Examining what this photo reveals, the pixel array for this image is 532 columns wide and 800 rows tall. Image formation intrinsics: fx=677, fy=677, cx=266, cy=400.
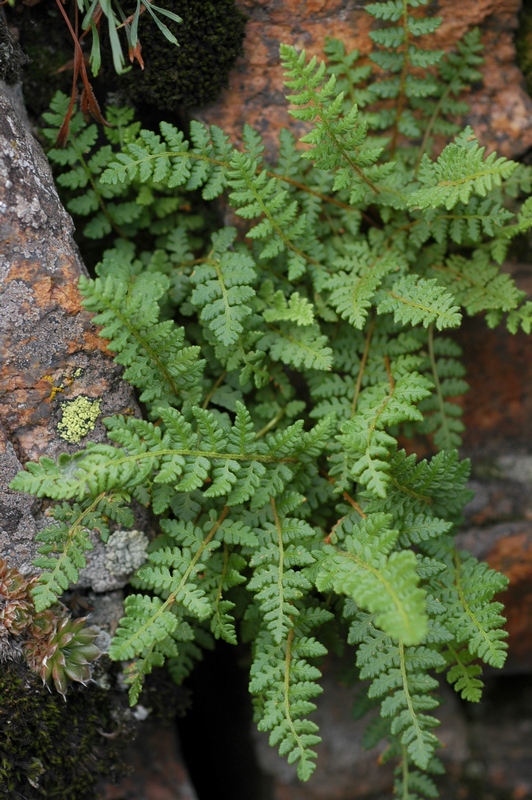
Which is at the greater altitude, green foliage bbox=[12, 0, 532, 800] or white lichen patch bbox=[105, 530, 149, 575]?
green foliage bbox=[12, 0, 532, 800]

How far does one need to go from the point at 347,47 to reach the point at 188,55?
83cm

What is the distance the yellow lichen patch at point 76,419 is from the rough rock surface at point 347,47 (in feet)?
5.01

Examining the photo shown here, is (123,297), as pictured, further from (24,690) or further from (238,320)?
(24,690)

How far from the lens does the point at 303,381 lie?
363 cm

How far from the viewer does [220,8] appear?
314 cm

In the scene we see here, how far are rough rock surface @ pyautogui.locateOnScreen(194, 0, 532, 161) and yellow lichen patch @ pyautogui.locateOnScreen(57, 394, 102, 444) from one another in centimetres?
153

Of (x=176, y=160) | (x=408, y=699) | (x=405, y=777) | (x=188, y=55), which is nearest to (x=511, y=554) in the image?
(x=405, y=777)

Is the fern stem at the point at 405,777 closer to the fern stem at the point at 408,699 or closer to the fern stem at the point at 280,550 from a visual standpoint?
the fern stem at the point at 408,699

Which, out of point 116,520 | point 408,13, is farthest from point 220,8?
point 116,520

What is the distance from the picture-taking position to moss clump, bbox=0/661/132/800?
2812 mm

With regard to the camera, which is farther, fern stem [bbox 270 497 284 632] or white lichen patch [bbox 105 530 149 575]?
white lichen patch [bbox 105 530 149 575]

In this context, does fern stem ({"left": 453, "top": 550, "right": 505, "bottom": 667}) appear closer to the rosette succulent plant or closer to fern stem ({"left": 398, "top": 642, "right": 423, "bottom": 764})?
fern stem ({"left": 398, "top": 642, "right": 423, "bottom": 764})

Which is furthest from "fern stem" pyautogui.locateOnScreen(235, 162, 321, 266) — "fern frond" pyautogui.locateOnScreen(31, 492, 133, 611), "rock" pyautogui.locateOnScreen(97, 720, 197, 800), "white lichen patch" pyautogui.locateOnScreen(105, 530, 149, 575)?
"rock" pyautogui.locateOnScreen(97, 720, 197, 800)

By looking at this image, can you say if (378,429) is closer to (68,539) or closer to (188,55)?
(68,539)
